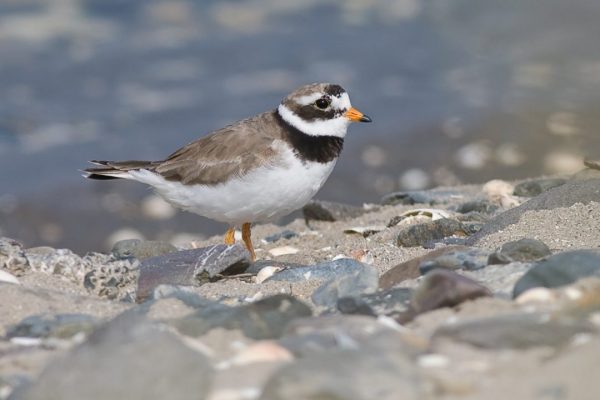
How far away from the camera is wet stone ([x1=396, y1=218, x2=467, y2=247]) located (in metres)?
5.75

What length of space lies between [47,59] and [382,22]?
5.01 metres

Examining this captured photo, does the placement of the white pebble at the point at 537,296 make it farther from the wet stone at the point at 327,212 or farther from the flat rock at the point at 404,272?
the wet stone at the point at 327,212

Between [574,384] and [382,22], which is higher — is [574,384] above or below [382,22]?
above

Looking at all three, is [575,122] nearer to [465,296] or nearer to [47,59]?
[47,59]

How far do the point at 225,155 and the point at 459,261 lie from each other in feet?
5.97

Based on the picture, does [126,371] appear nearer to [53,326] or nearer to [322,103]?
[53,326]

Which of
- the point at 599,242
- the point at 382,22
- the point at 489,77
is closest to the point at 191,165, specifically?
the point at 599,242

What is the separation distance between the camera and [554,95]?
12883 millimetres

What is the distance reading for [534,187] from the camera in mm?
7207

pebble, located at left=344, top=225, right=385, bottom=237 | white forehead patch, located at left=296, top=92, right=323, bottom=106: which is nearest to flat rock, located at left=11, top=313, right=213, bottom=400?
white forehead patch, located at left=296, top=92, right=323, bottom=106

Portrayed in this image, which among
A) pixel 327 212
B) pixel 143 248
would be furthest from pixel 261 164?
pixel 327 212

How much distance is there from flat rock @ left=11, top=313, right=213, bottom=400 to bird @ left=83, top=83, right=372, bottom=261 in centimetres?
250

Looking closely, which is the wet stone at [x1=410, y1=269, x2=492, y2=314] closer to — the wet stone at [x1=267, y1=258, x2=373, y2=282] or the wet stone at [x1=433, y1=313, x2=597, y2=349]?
the wet stone at [x1=433, y1=313, x2=597, y2=349]

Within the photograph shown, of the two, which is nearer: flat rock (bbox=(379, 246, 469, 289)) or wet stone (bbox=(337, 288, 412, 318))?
wet stone (bbox=(337, 288, 412, 318))
